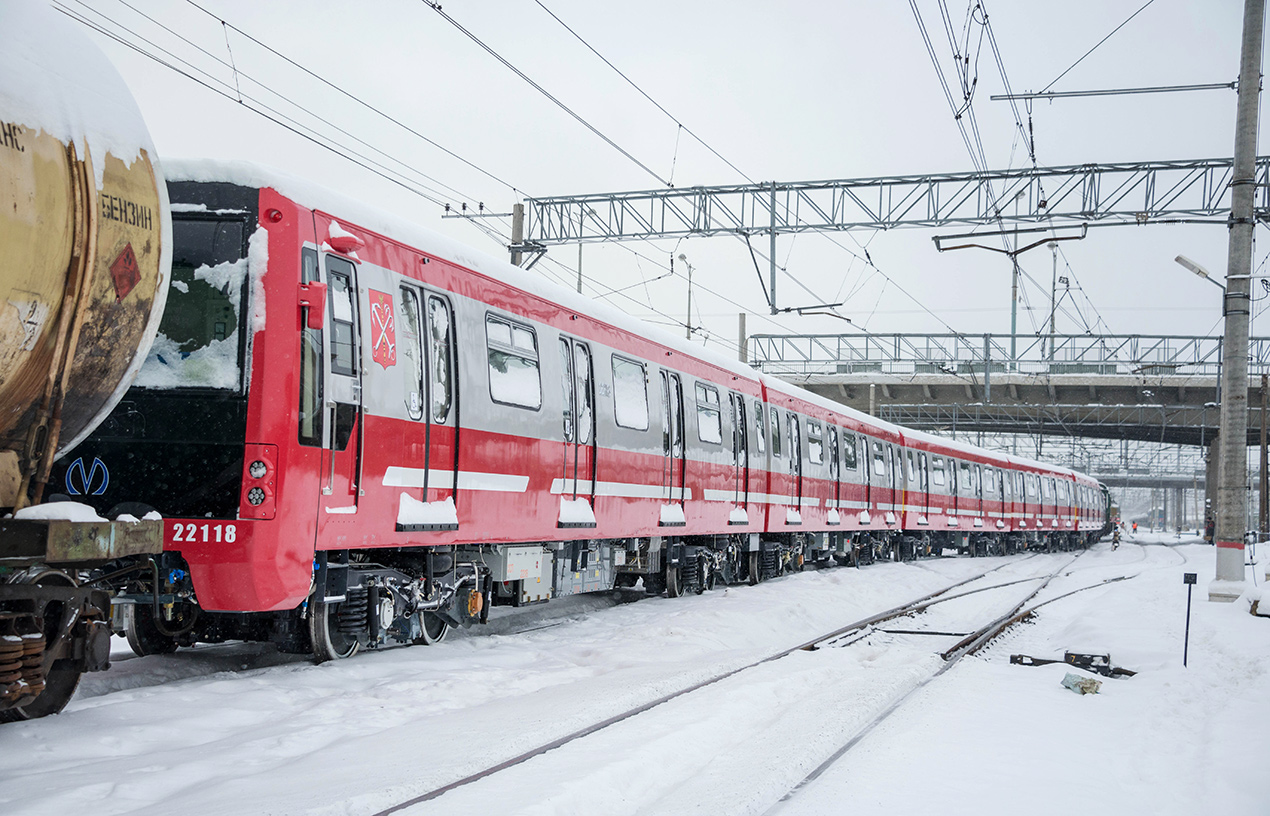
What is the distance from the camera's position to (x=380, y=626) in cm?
849

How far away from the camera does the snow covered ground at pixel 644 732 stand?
519 cm

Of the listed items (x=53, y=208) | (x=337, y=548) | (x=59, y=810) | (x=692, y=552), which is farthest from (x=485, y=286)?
(x=692, y=552)

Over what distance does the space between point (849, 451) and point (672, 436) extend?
9.91 meters

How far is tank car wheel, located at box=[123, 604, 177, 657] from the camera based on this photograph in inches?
318

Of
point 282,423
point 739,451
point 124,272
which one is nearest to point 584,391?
point 282,423

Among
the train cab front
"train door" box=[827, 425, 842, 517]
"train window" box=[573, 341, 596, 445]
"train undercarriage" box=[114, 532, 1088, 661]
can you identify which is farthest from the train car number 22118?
"train door" box=[827, 425, 842, 517]

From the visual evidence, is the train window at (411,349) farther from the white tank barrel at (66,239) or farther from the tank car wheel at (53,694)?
the tank car wheel at (53,694)

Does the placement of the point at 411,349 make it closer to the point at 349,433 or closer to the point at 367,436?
the point at 367,436

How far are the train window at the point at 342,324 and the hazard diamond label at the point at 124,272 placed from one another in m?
2.06

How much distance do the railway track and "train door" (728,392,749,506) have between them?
9.57 ft

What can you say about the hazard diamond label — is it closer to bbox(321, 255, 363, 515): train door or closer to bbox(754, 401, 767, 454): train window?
bbox(321, 255, 363, 515): train door

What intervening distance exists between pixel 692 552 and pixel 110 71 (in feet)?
37.0

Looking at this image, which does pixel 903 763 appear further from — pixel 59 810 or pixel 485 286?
pixel 485 286

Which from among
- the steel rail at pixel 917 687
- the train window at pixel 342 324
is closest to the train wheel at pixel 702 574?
the steel rail at pixel 917 687
